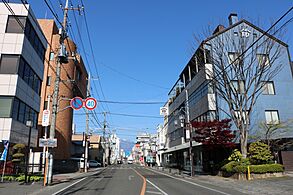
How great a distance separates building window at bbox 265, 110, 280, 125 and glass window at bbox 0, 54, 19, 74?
26.3 meters

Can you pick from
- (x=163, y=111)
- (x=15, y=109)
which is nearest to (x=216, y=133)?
(x=15, y=109)

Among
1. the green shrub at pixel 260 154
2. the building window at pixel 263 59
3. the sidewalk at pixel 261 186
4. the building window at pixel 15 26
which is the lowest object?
the sidewalk at pixel 261 186

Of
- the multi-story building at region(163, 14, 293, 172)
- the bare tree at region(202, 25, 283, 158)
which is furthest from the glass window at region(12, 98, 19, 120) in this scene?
the bare tree at region(202, 25, 283, 158)

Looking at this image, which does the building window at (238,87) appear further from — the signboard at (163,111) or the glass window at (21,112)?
the signboard at (163,111)

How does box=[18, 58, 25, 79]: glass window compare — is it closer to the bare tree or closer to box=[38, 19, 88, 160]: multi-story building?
box=[38, 19, 88, 160]: multi-story building

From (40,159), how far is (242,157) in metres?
21.2

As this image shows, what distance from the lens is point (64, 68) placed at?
39.3m

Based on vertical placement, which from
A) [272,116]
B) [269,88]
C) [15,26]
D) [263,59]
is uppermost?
[15,26]

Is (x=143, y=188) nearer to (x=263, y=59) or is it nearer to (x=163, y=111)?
(x=263, y=59)

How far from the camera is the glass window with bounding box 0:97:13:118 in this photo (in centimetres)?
2117

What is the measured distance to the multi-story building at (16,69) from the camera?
70.5 ft

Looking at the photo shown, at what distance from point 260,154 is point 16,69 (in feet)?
74.8

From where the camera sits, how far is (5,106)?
21.4 m

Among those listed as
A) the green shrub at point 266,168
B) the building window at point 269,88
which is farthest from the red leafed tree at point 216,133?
the building window at point 269,88
